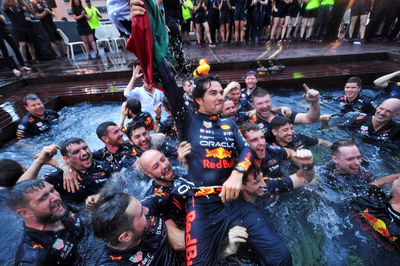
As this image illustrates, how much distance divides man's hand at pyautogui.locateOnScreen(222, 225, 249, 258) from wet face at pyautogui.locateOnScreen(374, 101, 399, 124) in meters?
3.57

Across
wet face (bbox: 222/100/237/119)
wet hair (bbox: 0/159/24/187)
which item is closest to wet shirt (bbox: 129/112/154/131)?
wet face (bbox: 222/100/237/119)

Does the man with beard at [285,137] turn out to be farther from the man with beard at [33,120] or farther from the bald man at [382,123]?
the man with beard at [33,120]

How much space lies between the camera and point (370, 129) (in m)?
4.04

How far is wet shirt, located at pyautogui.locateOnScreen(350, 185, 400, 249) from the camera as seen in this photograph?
2.15 meters

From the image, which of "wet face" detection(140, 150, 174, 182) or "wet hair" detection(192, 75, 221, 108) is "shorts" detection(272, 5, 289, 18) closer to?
A: "wet hair" detection(192, 75, 221, 108)

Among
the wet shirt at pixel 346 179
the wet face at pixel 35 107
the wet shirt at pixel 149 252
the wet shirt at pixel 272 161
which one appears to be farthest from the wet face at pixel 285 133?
the wet face at pixel 35 107

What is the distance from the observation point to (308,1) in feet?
34.2

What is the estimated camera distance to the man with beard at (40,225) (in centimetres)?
188

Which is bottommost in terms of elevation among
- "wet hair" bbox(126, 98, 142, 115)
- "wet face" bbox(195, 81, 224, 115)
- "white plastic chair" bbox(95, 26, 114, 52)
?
"wet hair" bbox(126, 98, 142, 115)

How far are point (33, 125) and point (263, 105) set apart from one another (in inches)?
214

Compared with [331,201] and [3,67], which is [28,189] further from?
[3,67]

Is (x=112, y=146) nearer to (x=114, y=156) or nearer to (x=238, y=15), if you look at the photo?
(x=114, y=156)

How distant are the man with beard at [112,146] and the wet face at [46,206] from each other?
1392mm

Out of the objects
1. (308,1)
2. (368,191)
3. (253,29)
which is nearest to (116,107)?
(368,191)
